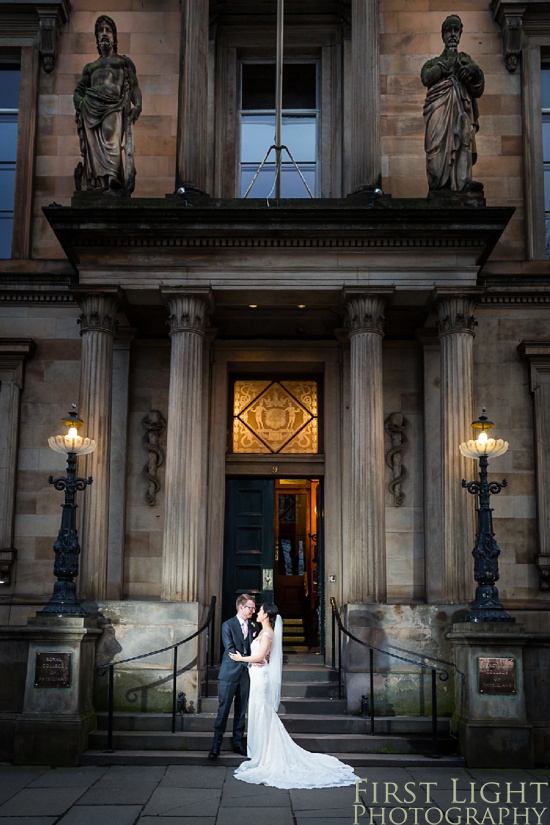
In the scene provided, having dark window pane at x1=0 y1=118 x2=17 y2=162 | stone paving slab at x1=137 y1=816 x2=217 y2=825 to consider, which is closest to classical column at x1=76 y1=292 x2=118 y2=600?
dark window pane at x1=0 y1=118 x2=17 y2=162

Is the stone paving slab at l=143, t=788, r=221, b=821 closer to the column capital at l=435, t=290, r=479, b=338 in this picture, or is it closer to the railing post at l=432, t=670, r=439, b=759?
the railing post at l=432, t=670, r=439, b=759

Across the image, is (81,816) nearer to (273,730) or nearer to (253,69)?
(273,730)

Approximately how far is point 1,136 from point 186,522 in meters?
8.53

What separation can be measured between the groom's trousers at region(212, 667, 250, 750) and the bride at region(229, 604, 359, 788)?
14.2 inches

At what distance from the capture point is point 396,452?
15977 millimetres

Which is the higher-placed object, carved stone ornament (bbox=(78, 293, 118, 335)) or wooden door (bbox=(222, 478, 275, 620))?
carved stone ornament (bbox=(78, 293, 118, 335))

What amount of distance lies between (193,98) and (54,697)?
8.95 meters

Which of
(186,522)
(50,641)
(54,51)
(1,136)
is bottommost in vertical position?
(50,641)

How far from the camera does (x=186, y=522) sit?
13.6 metres

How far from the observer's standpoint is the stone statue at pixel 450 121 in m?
14.8

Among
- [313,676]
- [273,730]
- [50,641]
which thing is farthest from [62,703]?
[313,676]

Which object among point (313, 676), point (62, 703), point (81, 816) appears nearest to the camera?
point (81, 816)

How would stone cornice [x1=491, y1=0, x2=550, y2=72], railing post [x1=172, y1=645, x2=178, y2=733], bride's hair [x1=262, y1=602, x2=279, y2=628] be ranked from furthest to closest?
stone cornice [x1=491, y1=0, x2=550, y2=72]
railing post [x1=172, y1=645, x2=178, y2=733]
bride's hair [x1=262, y1=602, x2=279, y2=628]

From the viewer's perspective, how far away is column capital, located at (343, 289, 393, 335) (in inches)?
564
